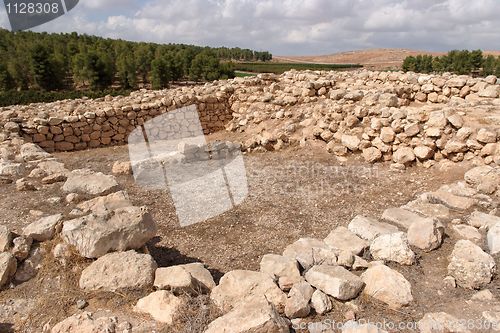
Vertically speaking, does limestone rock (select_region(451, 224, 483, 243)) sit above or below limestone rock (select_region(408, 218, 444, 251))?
below

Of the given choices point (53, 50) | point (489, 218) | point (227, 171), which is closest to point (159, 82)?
point (53, 50)

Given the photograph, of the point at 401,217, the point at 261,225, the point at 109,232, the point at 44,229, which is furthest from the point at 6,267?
the point at 401,217

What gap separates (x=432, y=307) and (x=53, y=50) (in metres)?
43.2

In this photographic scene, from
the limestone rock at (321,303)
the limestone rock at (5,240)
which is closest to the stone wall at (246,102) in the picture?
the limestone rock at (321,303)

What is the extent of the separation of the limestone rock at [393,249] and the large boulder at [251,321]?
1.54 m

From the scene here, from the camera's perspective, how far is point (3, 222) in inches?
174

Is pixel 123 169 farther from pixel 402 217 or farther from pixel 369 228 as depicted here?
pixel 402 217

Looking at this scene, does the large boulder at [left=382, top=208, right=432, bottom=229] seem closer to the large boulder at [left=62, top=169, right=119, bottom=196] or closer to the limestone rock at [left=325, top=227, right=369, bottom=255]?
the limestone rock at [left=325, top=227, right=369, bottom=255]

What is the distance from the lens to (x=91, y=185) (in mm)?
4945

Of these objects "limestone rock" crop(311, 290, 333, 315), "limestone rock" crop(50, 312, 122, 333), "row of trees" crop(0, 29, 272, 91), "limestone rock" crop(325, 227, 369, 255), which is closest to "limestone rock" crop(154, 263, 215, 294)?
"limestone rock" crop(50, 312, 122, 333)

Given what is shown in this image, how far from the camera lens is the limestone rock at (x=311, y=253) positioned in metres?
3.66

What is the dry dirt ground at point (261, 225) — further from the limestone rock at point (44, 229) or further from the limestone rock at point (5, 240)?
the limestone rock at point (5, 240)

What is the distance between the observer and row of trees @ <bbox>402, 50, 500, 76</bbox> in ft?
125

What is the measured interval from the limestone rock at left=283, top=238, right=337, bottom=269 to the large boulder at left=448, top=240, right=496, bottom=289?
1090 mm
